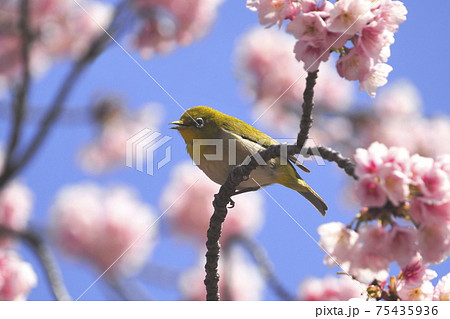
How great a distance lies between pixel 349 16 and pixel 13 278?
205 centimetres

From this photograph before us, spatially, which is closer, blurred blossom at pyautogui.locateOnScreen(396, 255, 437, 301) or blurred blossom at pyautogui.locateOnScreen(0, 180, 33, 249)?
blurred blossom at pyautogui.locateOnScreen(396, 255, 437, 301)

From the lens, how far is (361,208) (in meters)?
1.42

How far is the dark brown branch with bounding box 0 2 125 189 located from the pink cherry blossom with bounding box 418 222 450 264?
7.08 feet

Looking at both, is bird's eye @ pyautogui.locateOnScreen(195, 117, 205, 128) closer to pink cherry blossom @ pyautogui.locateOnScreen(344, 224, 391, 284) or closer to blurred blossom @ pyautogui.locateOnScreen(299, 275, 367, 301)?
blurred blossom @ pyautogui.locateOnScreen(299, 275, 367, 301)

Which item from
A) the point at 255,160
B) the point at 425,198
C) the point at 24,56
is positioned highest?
the point at 24,56

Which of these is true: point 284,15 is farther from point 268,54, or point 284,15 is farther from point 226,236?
point 268,54

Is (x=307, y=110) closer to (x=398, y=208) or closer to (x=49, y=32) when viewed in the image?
(x=398, y=208)

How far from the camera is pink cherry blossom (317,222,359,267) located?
1.54 meters

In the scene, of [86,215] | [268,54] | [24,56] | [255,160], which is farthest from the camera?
[268,54]

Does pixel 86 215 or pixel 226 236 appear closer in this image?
pixel 86 215

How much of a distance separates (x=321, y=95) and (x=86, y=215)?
2.42 m

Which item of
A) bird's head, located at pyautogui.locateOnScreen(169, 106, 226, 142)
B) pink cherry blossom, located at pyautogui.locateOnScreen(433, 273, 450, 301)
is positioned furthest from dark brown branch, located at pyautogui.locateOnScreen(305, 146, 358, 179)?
bird's head, located at pyautogui.locateOnScreen(169, 106, 226, 142)

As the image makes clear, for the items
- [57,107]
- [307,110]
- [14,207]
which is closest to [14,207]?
[14,207]
